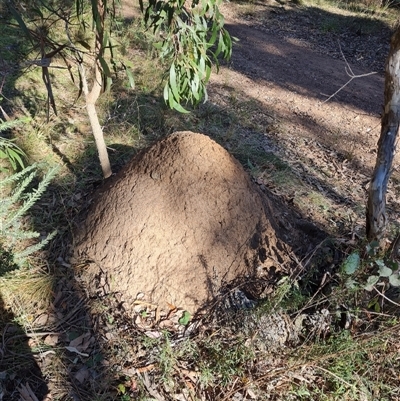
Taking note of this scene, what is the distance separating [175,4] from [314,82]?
4.99 metres

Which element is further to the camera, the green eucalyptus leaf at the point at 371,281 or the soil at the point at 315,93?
the soil at the point at 315,93

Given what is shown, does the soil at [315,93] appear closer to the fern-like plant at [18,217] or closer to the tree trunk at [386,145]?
the tree trunk at [386,145]

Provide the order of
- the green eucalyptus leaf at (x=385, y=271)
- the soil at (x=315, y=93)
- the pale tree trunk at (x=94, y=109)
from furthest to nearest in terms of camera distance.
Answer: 1. the soil at (x=315, y=93)
2. the pale tree trunk at (x=94, y=109)
3. the green eucalyptus leaf at (x=385, y=271)

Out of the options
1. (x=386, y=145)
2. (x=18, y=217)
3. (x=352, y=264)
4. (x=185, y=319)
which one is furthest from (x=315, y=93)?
(x=18, y=217)

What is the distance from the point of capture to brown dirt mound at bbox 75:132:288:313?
2180mm

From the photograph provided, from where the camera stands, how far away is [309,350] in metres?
1.89

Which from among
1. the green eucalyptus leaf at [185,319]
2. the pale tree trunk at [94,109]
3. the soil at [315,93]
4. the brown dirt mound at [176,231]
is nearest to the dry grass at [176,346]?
the green eucalyptus leaf at [185,319]

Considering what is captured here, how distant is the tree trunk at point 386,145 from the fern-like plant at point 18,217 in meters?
1.66

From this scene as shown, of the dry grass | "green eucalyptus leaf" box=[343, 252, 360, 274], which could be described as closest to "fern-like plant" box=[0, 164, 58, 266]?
the dry grass

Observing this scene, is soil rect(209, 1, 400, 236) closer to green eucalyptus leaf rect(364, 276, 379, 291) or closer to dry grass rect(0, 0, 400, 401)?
green eucalyptus leaf rect(364, 276, 379, 291)

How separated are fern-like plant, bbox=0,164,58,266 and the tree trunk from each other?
1.66 metres

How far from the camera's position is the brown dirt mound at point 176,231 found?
2.18 meters

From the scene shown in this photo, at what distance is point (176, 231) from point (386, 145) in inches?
48.0

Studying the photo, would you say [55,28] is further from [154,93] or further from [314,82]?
[314,82]
